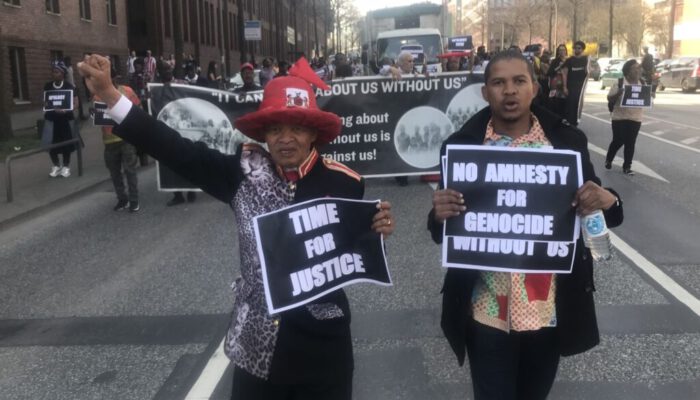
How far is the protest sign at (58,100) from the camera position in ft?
40.6

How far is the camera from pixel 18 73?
24.9 m

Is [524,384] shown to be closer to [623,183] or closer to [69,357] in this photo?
[69,357]

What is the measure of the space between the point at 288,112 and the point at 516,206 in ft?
3.14

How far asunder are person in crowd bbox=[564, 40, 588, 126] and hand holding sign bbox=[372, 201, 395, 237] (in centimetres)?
1307

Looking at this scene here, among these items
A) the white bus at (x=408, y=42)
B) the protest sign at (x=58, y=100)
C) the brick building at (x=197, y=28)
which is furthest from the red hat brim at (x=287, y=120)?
the white bus at (x=408, y=42)

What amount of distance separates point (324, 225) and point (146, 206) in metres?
8.30

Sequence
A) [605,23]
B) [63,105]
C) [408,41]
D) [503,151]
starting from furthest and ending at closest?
1. [605,23]
2. [408,41]
3. [63,105]
4. [503,151]

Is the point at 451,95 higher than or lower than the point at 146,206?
higher

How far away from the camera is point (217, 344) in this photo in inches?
186

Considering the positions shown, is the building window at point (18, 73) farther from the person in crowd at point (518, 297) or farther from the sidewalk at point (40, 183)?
the person in crowd at point (518, 297)

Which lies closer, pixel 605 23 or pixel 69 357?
pixel 69 357

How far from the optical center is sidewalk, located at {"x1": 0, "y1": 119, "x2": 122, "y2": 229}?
10055 millimetres

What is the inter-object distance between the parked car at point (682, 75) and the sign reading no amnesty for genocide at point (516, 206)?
35.2 m

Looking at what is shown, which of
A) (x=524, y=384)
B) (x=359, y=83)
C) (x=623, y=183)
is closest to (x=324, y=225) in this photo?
(x=524, y=384)
